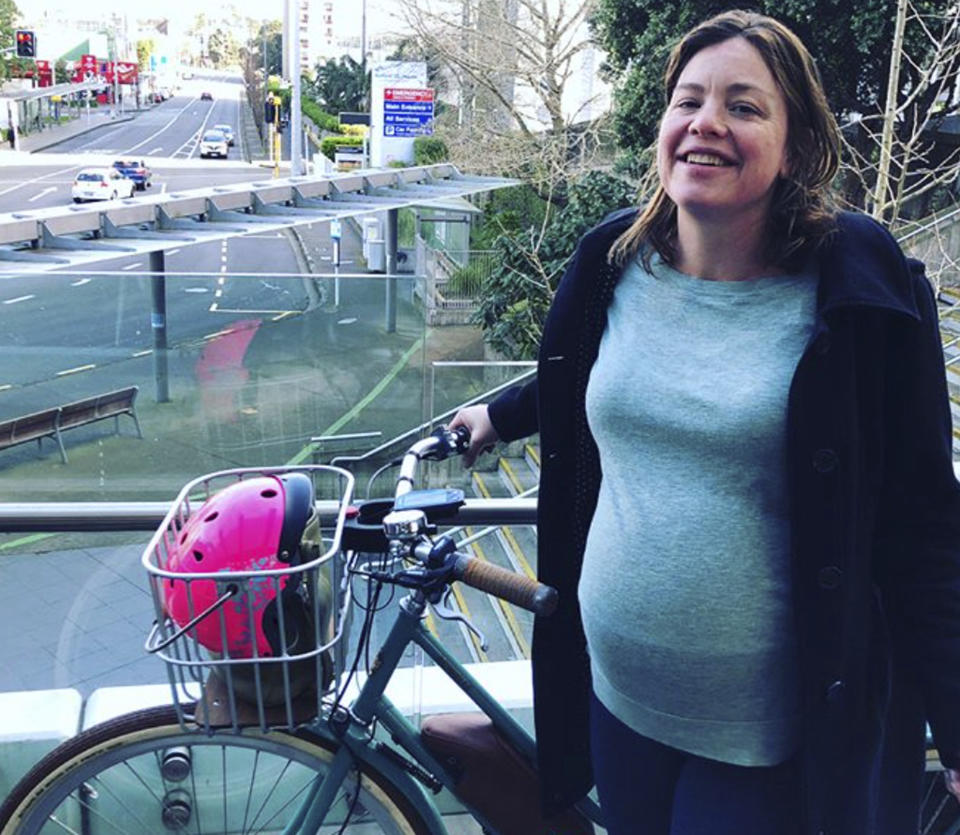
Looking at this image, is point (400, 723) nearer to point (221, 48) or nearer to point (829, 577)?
point (829, 577)

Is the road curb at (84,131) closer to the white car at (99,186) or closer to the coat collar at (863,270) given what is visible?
the white car at (99,186)

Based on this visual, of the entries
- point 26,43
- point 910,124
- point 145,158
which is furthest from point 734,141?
point 145,158

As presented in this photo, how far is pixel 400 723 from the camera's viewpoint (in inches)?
74.5

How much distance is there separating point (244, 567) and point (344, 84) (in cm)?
4815

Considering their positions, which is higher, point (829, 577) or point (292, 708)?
point (829, 577)

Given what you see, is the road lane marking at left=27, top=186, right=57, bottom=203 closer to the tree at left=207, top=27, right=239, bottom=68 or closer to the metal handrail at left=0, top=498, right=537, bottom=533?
the metal handrail at left=0, top=498, right=537, bottom=533

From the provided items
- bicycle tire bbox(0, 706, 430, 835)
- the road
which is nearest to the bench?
bicycle tire bbox(0, 706, 430, 835)

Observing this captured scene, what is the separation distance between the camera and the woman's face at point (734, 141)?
152 cm

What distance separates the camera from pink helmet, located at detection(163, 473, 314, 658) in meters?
1.51

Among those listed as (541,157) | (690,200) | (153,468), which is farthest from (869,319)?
(541,157)

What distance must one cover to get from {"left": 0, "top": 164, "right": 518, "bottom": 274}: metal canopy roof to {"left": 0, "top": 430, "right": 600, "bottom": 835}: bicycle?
8.49 meters

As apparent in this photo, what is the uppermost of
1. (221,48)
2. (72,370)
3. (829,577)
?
(221,48)

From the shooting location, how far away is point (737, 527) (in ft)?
4.92

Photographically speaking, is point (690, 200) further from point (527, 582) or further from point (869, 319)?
point (527, 582)
